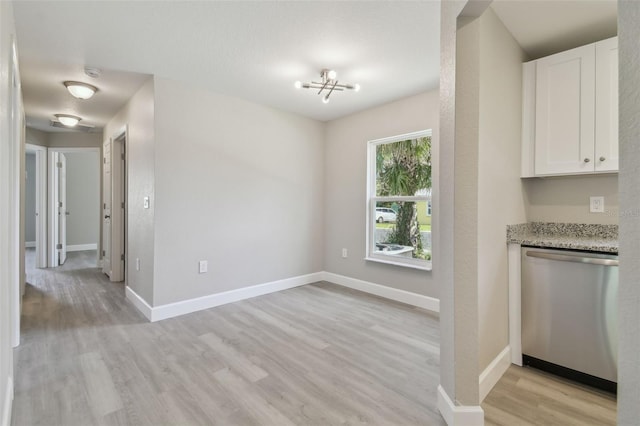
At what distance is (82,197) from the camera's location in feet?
24.0

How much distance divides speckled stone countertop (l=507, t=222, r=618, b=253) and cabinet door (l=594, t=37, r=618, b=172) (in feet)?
1.56

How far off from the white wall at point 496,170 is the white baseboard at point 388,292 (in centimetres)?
117

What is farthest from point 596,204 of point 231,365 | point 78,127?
point 78,127

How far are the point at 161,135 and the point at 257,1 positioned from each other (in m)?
1.72

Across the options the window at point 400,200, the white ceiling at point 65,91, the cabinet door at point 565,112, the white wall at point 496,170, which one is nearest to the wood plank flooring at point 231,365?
the white wall at point 496,170

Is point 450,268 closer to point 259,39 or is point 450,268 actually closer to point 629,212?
point 629,212

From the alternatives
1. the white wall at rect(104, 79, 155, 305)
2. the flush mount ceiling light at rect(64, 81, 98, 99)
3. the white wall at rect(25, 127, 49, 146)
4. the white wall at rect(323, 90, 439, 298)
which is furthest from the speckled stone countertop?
the white wall at rect(25, 127, 49, 146)

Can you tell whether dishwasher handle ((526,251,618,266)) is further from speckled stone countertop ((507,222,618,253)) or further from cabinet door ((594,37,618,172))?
cabinet door ((594,37,618,172))

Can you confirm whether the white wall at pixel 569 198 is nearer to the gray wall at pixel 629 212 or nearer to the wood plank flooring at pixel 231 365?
the wood plank flooring at pixel 231 365

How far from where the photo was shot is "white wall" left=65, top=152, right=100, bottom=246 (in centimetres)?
717

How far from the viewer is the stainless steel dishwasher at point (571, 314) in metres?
1.80

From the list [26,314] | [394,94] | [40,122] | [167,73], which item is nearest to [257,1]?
[167,73]

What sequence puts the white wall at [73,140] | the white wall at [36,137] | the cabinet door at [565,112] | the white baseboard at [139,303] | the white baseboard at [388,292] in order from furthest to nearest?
1. the white wall at [73,140]
2. the white wall at [36,137]
3. the white baseboard at [388,292]
4. the white baseboard at [139,303]
5. the cabinet door at [565,112]

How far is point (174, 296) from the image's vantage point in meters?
3.08
